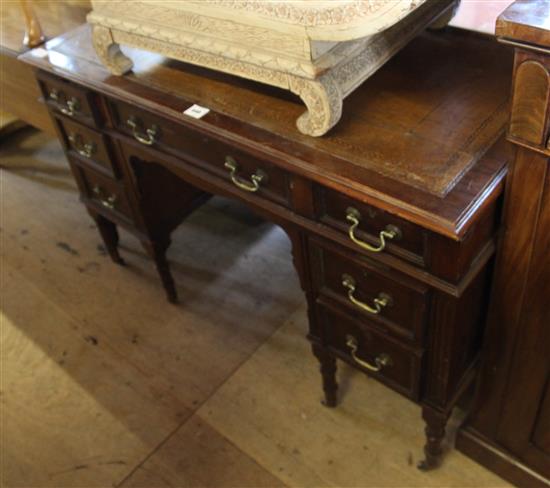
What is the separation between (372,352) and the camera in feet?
4.58

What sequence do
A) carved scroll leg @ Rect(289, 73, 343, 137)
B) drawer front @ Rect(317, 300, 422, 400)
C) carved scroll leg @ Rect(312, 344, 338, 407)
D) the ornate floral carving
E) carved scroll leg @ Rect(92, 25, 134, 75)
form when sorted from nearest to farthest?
the ornate floral carving < carved scroll leg @ Rect(289, 73, 343, 137) < drawer front @ Rect(317, 300, 422, 400) < carved scroll leg @ Rect(92, 25, 134, 75) < carved scroll leg @ Rect(312, 344, 338, 407)

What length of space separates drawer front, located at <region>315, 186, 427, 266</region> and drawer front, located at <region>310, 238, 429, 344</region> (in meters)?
0.06

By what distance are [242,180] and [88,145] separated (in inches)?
25.3

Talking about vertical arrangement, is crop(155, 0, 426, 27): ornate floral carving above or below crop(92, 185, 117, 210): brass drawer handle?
above

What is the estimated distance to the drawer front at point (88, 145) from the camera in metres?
1.69


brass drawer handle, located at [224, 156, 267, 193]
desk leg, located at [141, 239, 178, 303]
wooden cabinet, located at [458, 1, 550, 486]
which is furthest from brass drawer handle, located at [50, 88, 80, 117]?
wooden cabinet, located at [458, 1, 550, 486]

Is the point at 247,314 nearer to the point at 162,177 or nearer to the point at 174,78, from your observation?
the point at 162,177

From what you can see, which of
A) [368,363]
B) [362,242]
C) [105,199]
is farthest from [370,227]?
[105,199]

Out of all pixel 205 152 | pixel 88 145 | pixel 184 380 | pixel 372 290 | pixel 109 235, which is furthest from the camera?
pixel 109 235

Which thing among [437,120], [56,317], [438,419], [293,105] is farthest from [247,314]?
[437,120]

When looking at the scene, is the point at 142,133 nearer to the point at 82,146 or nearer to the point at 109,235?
the point at 82,146

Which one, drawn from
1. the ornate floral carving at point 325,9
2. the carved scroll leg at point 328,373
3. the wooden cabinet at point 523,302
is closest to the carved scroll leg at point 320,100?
the ornate floral carving at point 325,9

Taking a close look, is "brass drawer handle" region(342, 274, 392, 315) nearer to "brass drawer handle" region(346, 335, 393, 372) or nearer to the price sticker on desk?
"brass drawer handle" region(346, 335, 393, 372)

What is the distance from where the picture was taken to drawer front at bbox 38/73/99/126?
1.58m
